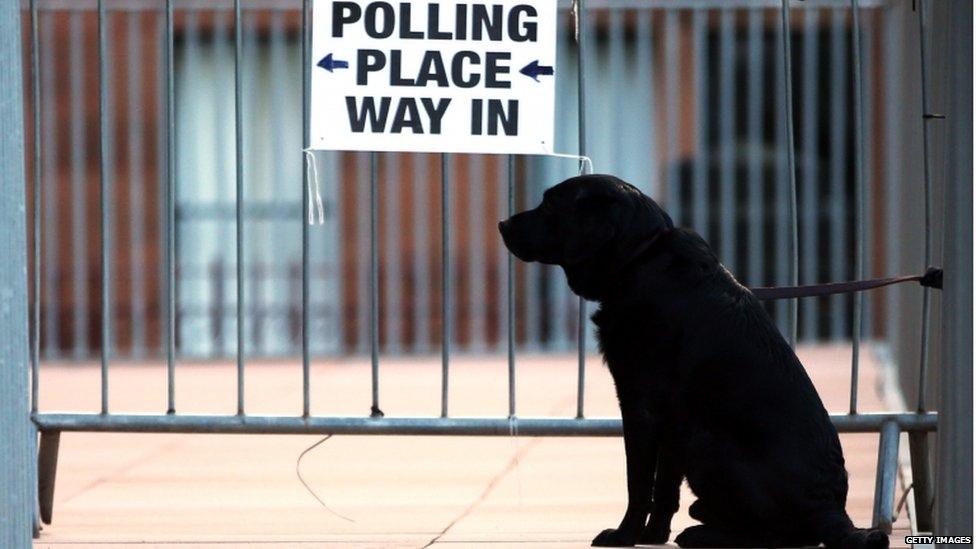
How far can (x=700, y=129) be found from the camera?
10.2 m

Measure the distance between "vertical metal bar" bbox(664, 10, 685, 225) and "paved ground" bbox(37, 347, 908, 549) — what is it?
180 cm

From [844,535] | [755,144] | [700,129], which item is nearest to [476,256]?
[700,129]

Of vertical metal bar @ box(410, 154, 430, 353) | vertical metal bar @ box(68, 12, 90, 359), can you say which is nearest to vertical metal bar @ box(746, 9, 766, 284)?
vertical metal bar @ box(410, 154, 430, 353)

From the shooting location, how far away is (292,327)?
9.90 metres

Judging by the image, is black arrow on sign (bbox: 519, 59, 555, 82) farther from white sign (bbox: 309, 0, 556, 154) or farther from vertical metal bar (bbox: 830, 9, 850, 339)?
vertical metal bar (bbox: 830, 9, 850, 339)

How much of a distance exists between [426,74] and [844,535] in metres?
1.60

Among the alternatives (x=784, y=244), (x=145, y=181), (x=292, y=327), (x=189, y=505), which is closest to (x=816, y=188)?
(x=784, y=244)

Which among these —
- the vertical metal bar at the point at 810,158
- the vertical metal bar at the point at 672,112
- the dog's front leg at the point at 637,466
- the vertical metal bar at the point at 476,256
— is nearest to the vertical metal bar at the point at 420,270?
the vertical metal bar at the point at 476,256

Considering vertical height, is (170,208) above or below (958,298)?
above

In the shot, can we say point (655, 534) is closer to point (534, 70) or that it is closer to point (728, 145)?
point (534, 70)

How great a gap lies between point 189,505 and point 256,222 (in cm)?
514

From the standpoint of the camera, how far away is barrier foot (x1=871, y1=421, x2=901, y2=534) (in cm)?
414

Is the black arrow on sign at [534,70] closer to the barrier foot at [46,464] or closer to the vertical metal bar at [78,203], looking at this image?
the barrier foot at [46,464]

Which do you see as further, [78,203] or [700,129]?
[700,129]
